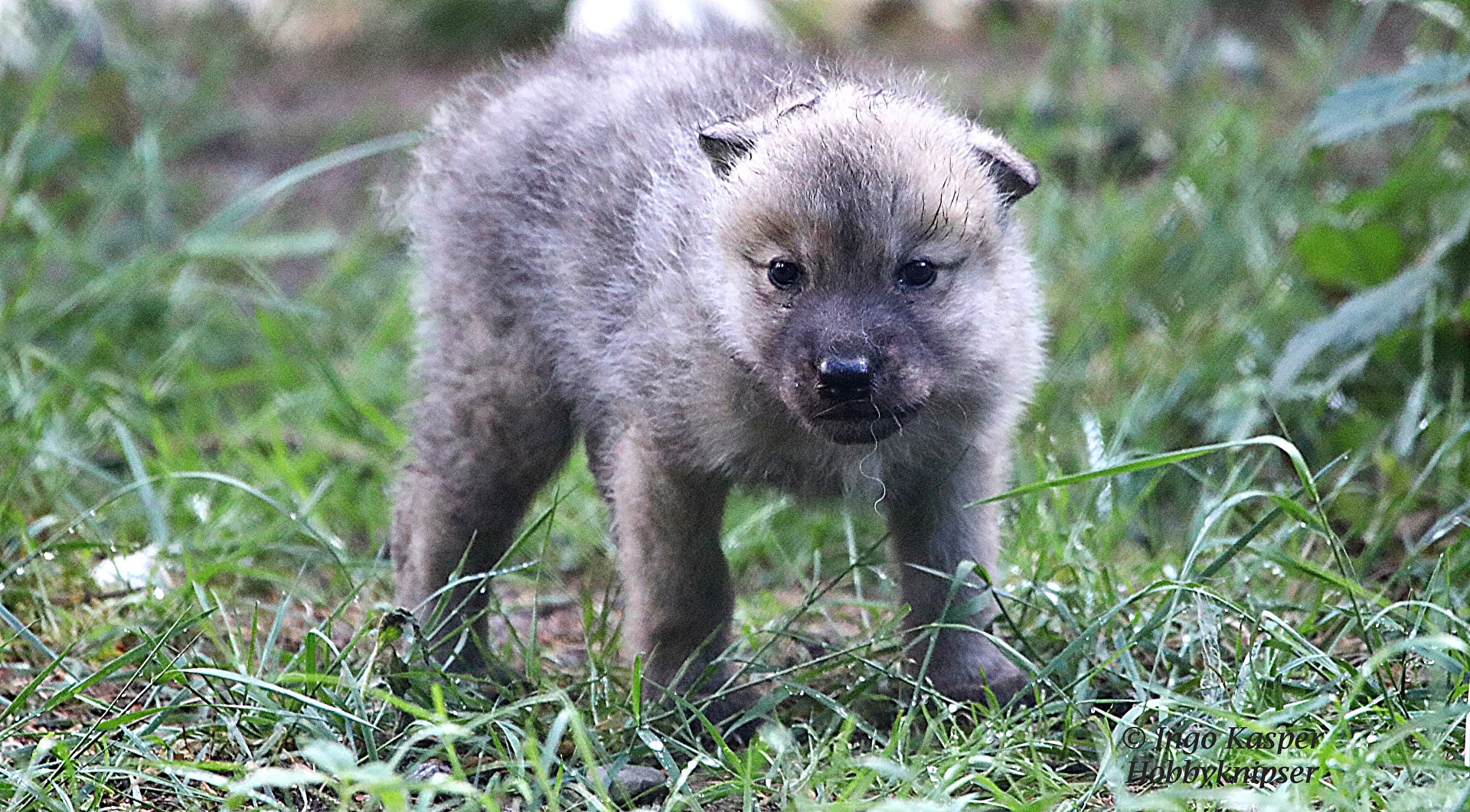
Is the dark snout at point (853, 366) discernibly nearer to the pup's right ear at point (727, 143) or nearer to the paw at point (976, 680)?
the pup's right ear at point (727, 143)

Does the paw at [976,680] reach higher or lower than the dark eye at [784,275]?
lower

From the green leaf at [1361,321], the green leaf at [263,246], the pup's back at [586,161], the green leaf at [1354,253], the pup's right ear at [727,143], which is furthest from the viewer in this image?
the green leaf at [263,246]

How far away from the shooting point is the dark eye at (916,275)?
3279mm

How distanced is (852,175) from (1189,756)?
1.24m

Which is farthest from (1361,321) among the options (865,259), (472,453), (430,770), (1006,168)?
(430,770)

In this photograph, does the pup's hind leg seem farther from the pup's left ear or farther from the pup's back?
the pup's left ear

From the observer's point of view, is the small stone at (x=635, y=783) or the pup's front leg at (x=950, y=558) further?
the pup's front leg at (x=950, y=558)

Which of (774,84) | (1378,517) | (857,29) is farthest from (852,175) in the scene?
(857,29)

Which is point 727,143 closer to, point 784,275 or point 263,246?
point 784,275

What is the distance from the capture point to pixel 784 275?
330 cm

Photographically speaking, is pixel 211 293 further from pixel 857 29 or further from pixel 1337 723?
pixel 1337 723

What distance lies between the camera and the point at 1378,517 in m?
4.15

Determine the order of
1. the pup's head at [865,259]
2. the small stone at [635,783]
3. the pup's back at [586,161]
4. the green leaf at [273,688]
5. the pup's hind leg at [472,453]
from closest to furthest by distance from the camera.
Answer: the green leaf at [273,688] → the small stone at [635,783] → the pup's head at [865,259] → the pup's back at [586,161] → the pup's hind leg at [472,453]

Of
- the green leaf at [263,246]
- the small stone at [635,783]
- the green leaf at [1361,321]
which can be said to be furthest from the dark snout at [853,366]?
the green leaf at [263,246]
